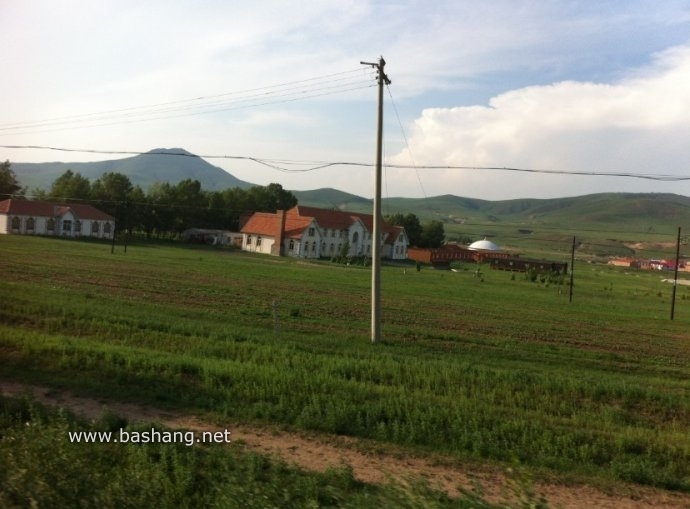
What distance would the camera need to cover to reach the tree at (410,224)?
11456 centimetres

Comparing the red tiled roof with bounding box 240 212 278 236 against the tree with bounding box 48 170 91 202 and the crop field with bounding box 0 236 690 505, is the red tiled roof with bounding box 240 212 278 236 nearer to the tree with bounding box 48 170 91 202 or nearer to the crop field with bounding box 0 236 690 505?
the tree with bounding box 48 170 91 202

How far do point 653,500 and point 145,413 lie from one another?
7.41 metres

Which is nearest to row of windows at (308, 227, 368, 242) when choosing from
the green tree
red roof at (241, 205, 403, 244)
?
red roof at (241, 205, 403, 244)

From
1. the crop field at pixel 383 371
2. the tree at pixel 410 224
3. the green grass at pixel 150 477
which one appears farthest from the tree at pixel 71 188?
the green grass at pixel 150 477

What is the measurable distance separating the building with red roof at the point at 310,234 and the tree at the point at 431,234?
676 inches

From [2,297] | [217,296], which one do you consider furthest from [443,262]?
→ [2,297]

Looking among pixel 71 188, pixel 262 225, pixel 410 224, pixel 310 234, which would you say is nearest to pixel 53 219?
pixel 71 188

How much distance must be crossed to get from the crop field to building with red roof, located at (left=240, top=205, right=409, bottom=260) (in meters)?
56.4

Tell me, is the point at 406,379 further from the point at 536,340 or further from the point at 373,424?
the point at 536,340

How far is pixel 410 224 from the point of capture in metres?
116

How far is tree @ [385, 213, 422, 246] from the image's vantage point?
4510 inches

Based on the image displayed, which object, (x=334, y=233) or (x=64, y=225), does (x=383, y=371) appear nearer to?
(x=334, y=233)

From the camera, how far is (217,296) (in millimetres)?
28656

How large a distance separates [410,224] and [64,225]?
6006 cm
